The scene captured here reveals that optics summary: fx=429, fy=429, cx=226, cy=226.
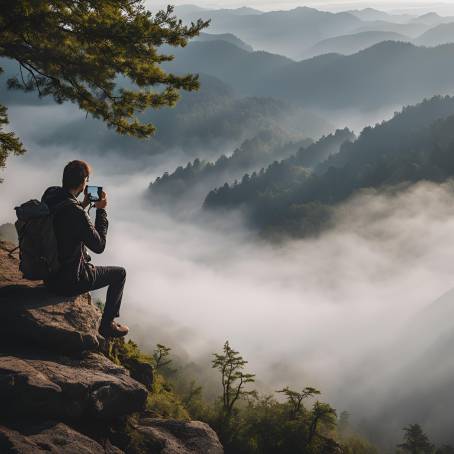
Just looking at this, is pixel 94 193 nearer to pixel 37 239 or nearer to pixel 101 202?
pixel 101 202

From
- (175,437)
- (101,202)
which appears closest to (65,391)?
(175,437)

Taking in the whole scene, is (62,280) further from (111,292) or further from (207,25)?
(207,25)

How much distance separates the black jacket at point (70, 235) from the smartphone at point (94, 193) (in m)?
0.56

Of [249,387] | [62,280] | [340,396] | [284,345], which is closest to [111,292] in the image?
[62,280]

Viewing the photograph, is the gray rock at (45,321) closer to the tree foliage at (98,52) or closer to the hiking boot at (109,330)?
the hiking boot at (109,330)

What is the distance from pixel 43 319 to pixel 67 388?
161cm

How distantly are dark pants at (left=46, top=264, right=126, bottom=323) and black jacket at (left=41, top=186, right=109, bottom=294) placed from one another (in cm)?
13

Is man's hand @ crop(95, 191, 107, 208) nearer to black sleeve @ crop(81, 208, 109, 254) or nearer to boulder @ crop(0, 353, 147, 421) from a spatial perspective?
black sleeve @ crop(81, 208, 109, 254)

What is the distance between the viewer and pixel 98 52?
1098 centimetres

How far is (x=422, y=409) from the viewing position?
108 metres

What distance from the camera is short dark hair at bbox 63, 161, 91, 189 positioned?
7.91 metres

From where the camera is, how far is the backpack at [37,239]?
306 inches

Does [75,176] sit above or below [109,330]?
above

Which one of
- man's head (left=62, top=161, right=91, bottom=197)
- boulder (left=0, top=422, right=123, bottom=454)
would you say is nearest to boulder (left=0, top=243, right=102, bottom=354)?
boulder (left=0, top=422, right=123, bottom=454)
